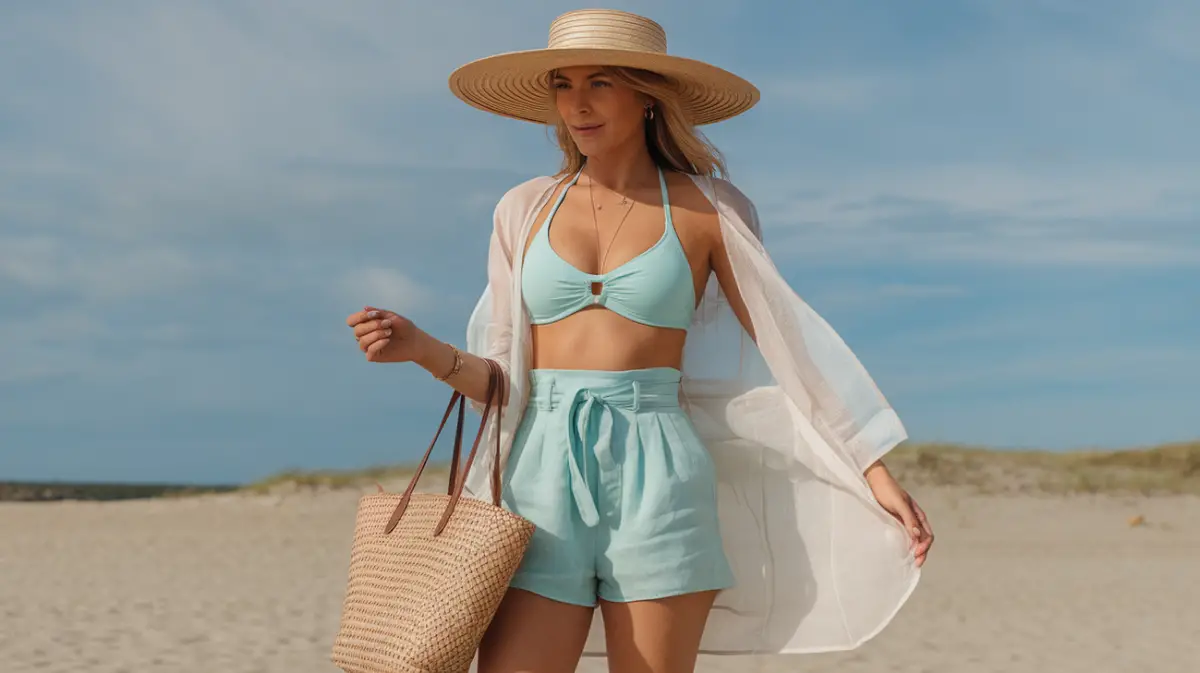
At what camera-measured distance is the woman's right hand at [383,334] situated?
9.27 ft

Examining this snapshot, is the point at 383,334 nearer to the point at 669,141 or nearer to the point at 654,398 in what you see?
the point at 654,398

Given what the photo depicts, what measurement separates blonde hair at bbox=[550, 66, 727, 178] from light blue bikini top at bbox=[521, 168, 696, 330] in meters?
0.33

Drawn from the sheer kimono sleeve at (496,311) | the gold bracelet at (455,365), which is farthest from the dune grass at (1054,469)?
the gold bracelet at (455,365)

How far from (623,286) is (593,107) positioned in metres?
0.48

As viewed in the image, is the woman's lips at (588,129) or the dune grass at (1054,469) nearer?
the woman's lips at (588,129)

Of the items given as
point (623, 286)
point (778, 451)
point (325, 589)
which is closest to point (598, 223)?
point (623, 286)

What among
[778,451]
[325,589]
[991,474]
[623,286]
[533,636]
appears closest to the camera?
[533,636]

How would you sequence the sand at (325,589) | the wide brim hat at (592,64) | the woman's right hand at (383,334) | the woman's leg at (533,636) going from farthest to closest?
the sand at (325,589) < the wide brim hat at (592,64) < the woman's leg at (533,636) < the woman's right hand at (383,334)

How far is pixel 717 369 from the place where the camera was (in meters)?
3.45

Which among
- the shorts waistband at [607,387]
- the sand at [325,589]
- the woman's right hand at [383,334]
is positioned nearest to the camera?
the woman's right hand at [383,334]

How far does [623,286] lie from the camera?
3.08 m

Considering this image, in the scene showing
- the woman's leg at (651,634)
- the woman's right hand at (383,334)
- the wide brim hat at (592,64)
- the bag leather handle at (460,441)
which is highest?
the wide brim hat at (592,64)

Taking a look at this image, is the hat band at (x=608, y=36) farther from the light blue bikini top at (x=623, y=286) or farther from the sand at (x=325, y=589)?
the sand at (x=325, y=589)

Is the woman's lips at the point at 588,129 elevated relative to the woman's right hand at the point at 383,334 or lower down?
elevated
